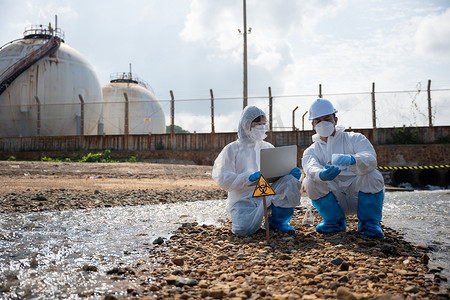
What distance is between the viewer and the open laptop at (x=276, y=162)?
3.35m

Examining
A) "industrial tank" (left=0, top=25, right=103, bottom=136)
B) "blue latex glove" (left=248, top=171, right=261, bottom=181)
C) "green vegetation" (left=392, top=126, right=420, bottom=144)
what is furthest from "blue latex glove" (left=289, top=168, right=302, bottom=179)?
"industrial tank" (left=0, top=25, right=103, bottom=136)

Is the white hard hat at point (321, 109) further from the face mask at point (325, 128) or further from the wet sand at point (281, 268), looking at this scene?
the wet sand at point (281, 268)

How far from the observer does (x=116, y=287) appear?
2.21m

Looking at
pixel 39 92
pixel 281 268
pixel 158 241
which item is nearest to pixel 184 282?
pixel 281 268

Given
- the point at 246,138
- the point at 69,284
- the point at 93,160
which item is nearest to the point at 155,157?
the point at 93,160

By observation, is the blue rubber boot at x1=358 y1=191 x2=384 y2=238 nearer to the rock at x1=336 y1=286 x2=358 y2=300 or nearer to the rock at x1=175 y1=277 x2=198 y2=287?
the rock at x1=336 y1=286 x2=358 y2=300

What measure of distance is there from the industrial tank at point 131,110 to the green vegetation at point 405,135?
578 inches

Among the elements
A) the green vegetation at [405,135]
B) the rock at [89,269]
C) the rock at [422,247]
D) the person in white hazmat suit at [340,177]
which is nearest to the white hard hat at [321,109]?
the person in white hazmat suit at [340,177]

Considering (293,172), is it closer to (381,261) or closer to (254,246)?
(254,246)

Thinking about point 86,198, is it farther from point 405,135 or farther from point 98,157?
point 405,135

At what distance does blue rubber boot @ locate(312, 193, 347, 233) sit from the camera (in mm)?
3492

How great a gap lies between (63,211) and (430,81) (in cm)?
1539

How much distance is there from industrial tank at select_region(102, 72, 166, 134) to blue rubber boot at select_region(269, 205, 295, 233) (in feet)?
68.2

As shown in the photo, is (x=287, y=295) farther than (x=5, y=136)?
No
